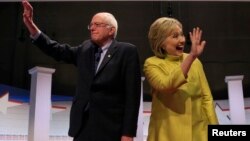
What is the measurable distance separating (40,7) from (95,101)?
5867 mm

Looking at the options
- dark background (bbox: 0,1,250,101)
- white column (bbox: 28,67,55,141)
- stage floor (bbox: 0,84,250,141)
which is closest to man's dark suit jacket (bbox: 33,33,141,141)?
white column (bbox: 28,67,55,141)

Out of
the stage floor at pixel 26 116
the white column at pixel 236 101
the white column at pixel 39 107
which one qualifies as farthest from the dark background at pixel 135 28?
the white column at pixel 39 107

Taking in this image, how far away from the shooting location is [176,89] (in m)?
1.64

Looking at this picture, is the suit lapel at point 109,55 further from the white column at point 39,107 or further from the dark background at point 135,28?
the dark background at point 135,28

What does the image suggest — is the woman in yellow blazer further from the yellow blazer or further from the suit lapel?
the suit lapel

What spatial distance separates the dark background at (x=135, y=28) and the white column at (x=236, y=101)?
144 centimetres

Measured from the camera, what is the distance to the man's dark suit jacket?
1.54m

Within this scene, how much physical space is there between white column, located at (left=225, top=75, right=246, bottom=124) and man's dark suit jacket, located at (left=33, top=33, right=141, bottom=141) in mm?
3550

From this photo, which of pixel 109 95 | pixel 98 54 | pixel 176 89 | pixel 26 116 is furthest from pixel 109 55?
pixel 26 116

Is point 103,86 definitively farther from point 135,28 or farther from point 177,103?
point 135,28

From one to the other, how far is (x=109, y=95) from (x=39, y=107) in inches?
121

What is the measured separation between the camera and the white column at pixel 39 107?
4.41 m

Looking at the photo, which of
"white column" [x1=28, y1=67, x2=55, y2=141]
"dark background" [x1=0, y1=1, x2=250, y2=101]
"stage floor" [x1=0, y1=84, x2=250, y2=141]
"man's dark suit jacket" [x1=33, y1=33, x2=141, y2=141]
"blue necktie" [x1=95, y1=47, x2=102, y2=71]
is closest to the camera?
"man's dark suit jacket" [x1=33, y1=33, x2=141, y2=141]

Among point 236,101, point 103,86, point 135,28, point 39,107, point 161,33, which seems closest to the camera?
point 103,86
